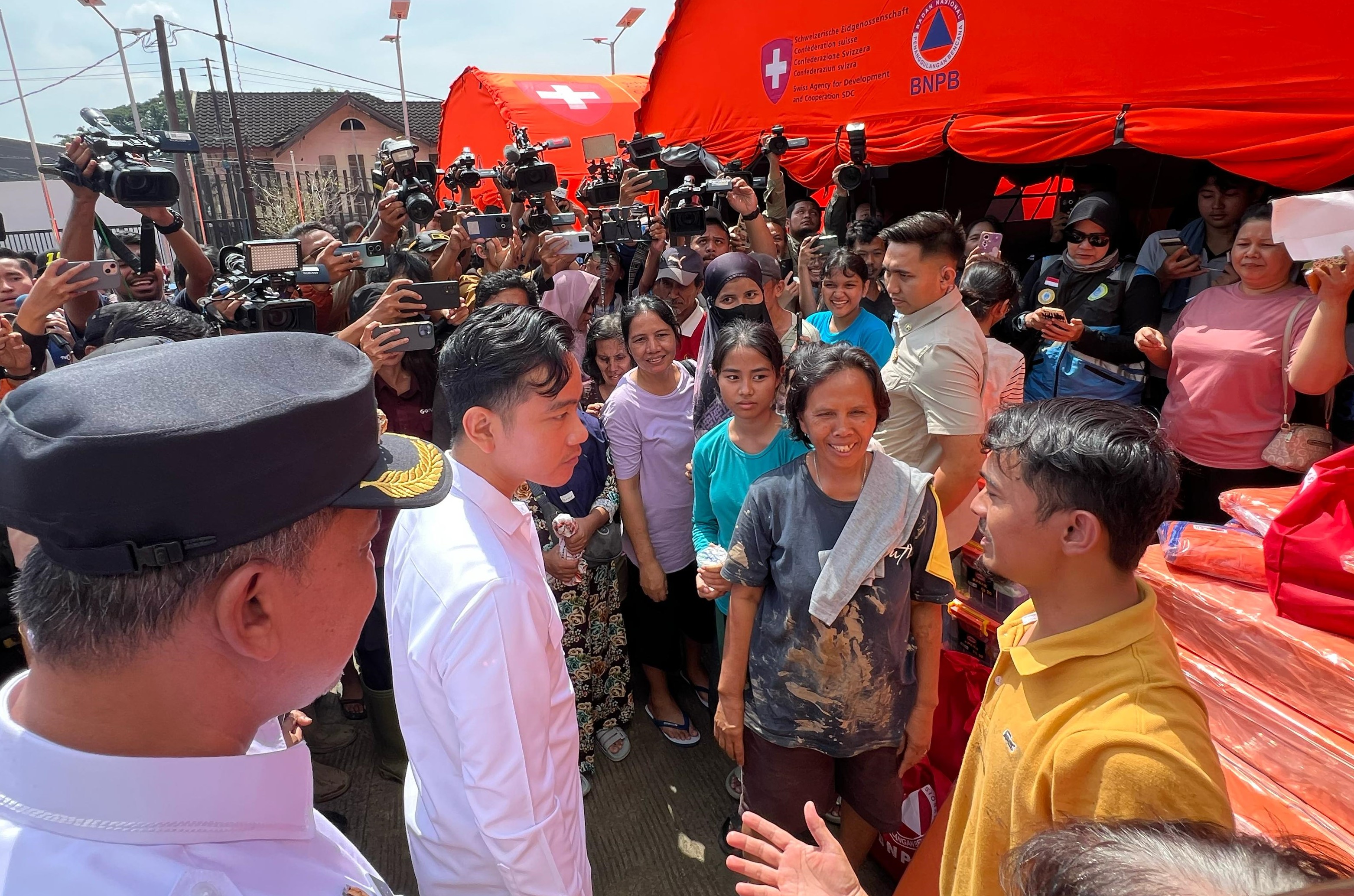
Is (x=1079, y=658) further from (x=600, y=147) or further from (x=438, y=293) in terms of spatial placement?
(x=600, y=147)

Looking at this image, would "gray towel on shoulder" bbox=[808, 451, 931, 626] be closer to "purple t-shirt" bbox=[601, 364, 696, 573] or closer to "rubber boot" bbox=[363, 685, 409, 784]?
"purple t-shirt" bbox=[601, 364, 696, 573]

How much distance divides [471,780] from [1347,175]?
4.56 meters

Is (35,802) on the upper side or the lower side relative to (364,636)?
upper

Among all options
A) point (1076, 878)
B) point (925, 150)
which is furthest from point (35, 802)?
point (925, 150)

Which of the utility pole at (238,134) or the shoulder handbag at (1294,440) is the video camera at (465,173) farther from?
the utility pole at (238,134)

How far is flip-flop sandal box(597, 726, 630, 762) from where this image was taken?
286cm

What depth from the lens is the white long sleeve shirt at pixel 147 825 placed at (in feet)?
1.94

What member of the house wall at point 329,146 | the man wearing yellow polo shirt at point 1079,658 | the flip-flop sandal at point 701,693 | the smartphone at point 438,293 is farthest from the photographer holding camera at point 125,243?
the house wall at point 329,146

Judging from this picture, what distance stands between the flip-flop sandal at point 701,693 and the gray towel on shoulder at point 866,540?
58.9 inches

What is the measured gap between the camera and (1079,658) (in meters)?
1.15

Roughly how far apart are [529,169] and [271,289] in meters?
Answer: 1.80

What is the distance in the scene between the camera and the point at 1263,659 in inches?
65.2

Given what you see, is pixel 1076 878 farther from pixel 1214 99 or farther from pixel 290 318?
pixel 1214 99

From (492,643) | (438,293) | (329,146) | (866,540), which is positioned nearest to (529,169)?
(438,293)
